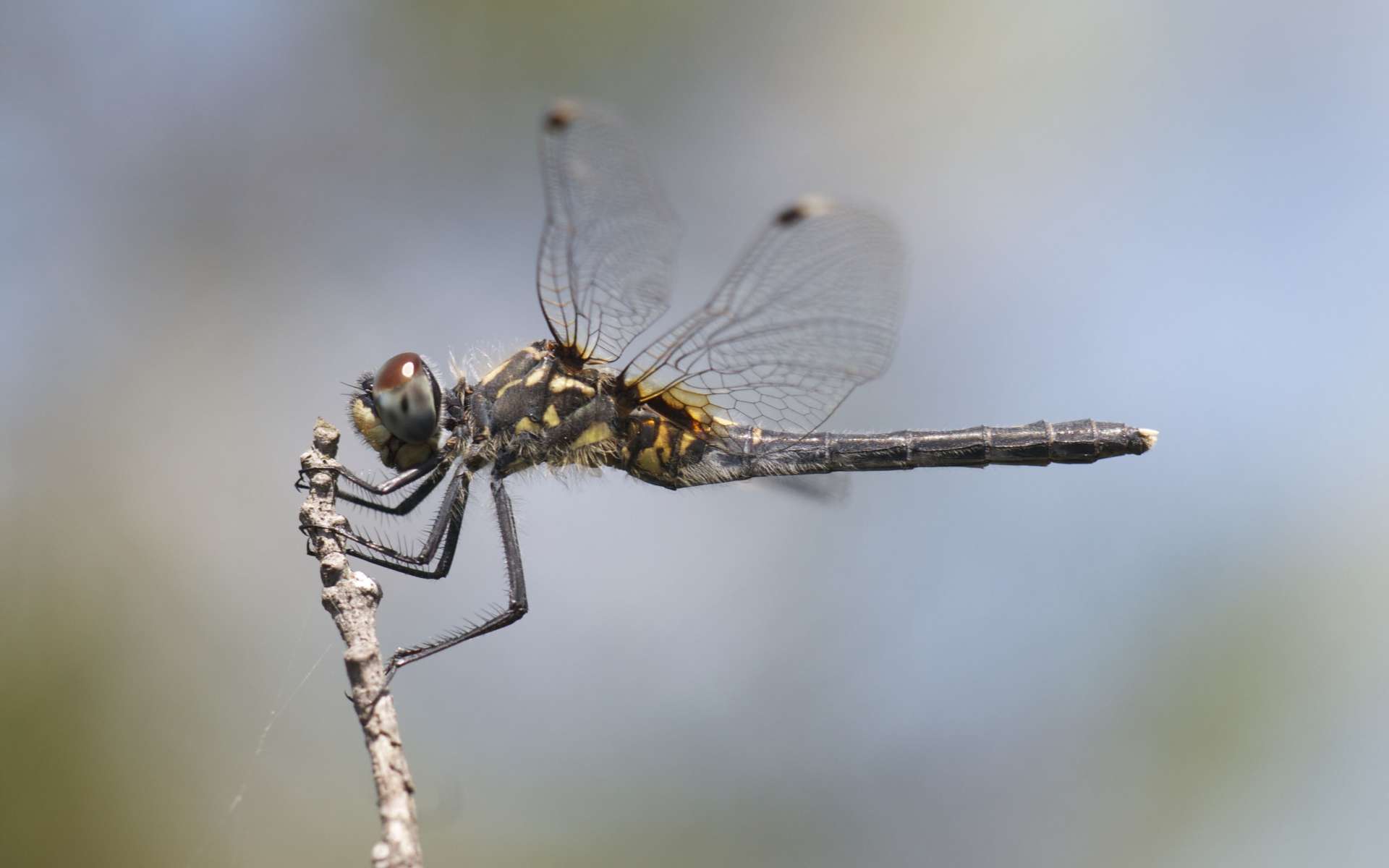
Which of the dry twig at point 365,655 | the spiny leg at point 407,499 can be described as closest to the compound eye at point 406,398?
the spiny leg at point 407,499

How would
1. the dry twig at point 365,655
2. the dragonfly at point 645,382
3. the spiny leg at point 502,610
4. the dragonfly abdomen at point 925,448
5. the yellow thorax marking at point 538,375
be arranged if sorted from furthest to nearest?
the dragonfly abdomen at point 925,448 → the yellow thorax marking at point 538,375 → the dragonfly at point 645,382 → the spiny leg at point 502,610 → the dry twig at point 365,655

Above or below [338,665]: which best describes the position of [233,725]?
below

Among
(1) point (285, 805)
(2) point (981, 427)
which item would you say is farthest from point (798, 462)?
(1) point (285, 805)

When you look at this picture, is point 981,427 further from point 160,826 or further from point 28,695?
point 28,695

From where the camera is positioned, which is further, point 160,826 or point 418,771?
point 418,771

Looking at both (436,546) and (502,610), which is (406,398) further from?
(502,610)

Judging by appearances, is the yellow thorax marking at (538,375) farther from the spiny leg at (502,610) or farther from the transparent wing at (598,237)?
the spiny leg at (502,610)

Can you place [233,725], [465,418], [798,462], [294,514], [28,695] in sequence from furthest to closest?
1. [294,514]
2. [233,725]
3. [28,695]
4. [798,462]
5. [465,418]

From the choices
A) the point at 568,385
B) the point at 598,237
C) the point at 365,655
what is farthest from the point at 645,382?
the point at 365,655
